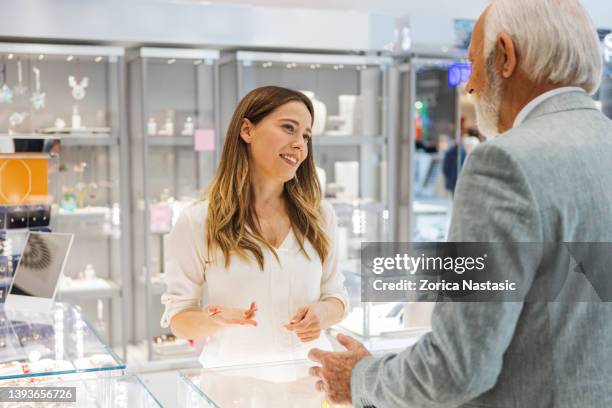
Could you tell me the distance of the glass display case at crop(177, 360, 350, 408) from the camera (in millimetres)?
1756

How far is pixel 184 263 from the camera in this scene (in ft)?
7.55

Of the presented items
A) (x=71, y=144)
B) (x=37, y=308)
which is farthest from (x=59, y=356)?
(x=71, y=144)

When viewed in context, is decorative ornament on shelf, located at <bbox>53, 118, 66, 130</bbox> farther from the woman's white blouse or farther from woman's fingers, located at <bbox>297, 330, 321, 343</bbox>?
woman's fingers, located at <bbox>297, 330, 321, 343</bbox>

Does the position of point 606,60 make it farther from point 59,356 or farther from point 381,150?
point 59,356

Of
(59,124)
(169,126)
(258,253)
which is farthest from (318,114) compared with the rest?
(258,253)

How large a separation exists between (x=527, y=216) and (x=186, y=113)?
15.5 feet

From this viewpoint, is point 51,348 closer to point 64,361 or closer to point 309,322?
point 64,361

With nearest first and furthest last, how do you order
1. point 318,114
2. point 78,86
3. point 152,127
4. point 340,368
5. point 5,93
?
point 340,368, point 5,93, point 78,86, point 152,127, point 318,114

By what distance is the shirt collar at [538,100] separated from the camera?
128cm

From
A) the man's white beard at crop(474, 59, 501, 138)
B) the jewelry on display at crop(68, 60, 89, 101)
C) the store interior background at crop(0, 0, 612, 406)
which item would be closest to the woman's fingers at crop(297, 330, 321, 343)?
the man's white beard at crop(474, 59, 501, 138)

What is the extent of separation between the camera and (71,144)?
532 cm

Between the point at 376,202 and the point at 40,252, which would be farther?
the point at 376,202

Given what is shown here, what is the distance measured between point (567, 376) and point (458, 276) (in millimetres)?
239

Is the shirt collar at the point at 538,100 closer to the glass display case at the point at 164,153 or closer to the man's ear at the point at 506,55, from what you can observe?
the man's ear at the point at 506,55
